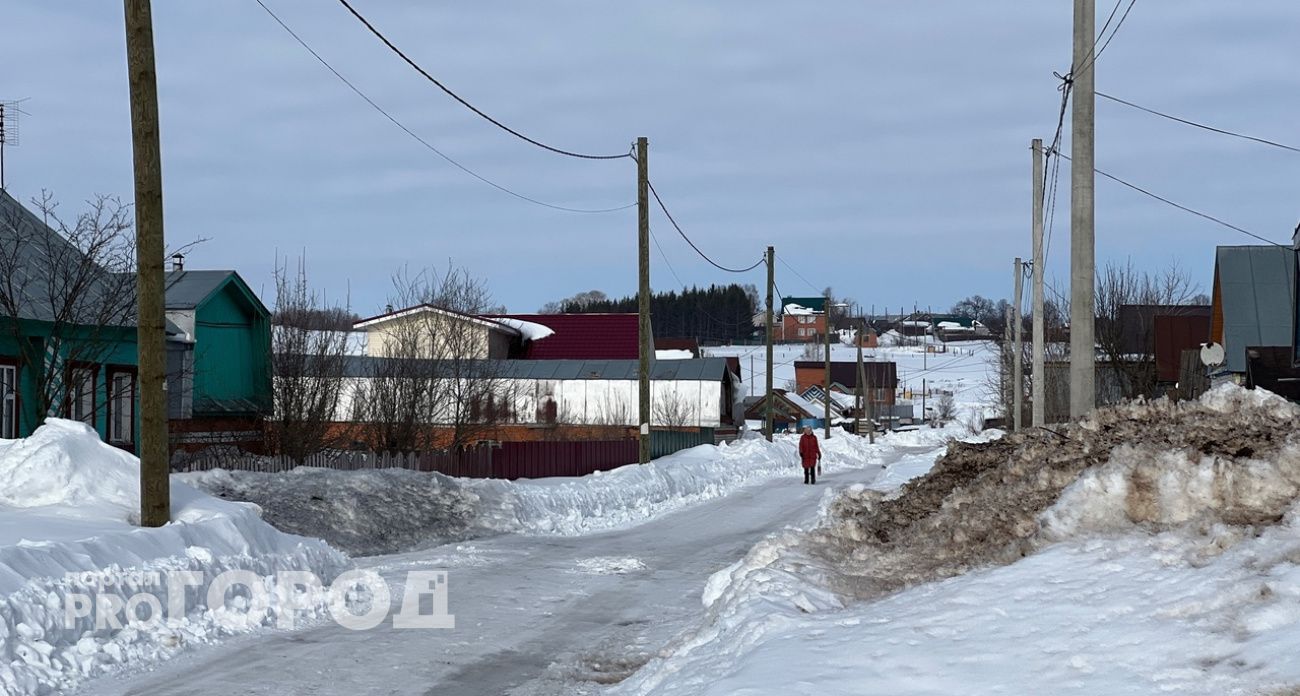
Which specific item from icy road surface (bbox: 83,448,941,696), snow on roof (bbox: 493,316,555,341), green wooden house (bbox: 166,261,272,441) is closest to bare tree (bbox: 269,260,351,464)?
green wooden house (bbox: 166,261,272,441)

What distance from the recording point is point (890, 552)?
1170 cm

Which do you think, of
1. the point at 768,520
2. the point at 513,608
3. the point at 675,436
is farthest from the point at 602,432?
the point at 513,608

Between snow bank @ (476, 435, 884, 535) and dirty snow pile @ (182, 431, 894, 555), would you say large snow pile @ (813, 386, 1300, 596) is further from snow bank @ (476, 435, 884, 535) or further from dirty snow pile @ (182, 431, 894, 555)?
snow bank @ (476, 435, 884, 535)

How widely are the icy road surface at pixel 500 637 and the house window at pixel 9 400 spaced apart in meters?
10.6

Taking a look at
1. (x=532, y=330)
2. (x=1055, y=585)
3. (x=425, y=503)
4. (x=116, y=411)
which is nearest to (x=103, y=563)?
(x=1055, y=585)

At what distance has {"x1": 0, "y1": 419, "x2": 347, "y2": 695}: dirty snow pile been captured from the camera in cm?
873

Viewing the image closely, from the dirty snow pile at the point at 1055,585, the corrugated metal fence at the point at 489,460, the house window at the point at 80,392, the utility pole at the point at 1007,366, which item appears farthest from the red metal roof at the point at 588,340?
the dirty snow pile at the point at 1055,585

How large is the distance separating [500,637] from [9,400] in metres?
17.0

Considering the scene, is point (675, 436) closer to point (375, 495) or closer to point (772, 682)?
point (375, 495)

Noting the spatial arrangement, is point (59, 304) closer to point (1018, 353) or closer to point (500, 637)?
point (500, 637)

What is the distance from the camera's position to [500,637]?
10531 mm

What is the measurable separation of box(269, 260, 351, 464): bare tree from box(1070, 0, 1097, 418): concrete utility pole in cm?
1831

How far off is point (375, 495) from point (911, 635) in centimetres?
1456

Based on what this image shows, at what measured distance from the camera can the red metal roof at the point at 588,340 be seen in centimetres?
6297
